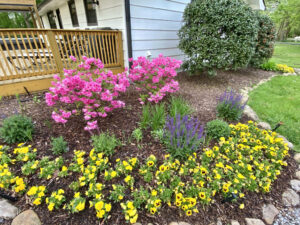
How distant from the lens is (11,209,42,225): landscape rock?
4.45 ft

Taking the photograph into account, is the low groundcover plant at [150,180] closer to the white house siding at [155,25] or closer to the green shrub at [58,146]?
the green shrub at [58,146]

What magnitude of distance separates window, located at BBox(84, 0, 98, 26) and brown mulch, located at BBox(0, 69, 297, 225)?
11.6ft

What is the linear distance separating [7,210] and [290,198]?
297 cm

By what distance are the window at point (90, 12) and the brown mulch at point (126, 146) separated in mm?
3546

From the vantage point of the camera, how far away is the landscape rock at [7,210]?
1413 mm

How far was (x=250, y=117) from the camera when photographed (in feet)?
10.1

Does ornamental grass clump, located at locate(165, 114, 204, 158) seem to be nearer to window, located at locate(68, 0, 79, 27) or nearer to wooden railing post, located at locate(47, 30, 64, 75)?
wooden railing post, located at locate(47, 30, 64, 75)

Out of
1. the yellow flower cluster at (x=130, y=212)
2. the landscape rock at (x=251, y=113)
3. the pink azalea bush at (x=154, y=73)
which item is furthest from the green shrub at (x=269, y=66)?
the yellow flower cluster at (x=130, y=212)

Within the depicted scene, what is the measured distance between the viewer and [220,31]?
12.8ft

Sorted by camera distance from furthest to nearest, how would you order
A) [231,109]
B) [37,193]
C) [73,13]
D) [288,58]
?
[288,58] → [73,13] → [231,109] → [37,193]

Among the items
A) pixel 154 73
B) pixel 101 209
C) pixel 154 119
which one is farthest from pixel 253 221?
pixel 154 73

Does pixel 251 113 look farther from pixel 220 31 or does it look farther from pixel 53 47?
pixel 53 47

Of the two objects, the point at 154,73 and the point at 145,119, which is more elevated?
the point at 154,73

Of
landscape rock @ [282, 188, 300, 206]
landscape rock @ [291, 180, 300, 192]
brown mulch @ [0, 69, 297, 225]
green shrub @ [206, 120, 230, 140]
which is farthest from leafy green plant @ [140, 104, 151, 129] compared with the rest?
landscape rock @ [291, 180, 300, 192]
